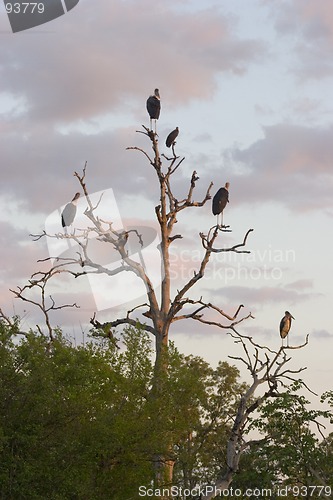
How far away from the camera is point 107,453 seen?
19688mm

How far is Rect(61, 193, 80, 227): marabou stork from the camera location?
26125mm

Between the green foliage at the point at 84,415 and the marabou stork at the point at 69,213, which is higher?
the marabou stork at the point at 69,213

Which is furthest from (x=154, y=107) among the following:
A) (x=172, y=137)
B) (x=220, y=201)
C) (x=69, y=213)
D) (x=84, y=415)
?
(x=84, y=415)

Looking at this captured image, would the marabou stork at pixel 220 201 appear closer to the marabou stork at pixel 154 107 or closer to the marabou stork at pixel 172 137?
the marabou stork at pixel 172 137

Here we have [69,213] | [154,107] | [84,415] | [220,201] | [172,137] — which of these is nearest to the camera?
[84,415]

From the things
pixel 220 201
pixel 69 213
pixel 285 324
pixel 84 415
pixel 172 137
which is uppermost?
pixel 172 137

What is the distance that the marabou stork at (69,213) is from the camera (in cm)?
2612

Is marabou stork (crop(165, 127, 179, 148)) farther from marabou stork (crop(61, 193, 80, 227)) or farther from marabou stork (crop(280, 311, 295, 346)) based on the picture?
marabou stork (crop(280, 311, 295, 346))

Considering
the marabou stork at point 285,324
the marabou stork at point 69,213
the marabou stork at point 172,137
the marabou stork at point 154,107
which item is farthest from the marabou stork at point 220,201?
the marabou stork at point 69,213

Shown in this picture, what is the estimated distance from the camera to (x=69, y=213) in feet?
85.6

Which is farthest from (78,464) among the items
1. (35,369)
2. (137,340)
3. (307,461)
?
(307,461)

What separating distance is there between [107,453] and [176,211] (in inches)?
316

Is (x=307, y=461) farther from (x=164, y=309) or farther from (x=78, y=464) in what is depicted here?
(x=78, y=464)

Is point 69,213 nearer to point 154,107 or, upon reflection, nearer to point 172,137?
point 172,137
